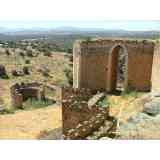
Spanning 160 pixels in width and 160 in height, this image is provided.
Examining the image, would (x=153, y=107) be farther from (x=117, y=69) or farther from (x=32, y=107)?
(x=32, y=107)

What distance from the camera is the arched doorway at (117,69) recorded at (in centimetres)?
850

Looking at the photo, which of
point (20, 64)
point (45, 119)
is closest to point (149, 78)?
point (45, 119)

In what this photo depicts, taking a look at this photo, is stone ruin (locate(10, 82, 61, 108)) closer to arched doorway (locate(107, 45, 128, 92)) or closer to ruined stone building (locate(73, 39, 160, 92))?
ruined stone building (locate(73, 39, 160, 92))

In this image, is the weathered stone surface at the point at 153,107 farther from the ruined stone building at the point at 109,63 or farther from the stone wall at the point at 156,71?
the ruined stone building at the point at 109,63

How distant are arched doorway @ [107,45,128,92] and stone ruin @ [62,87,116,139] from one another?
1721mm

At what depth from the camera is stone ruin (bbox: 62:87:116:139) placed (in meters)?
6.07

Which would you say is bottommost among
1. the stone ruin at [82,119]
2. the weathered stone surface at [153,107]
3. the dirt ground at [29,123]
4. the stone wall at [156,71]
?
the dirt ground at [29,123]

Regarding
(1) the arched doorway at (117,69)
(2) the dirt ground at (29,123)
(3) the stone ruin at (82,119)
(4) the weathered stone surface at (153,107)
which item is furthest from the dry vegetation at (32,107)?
(4) the weathered stone surface at (153,107)

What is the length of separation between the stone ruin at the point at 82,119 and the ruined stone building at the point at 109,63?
57.9 inches

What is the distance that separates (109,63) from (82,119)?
2446 mm

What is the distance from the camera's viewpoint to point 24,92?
9281 millimetres

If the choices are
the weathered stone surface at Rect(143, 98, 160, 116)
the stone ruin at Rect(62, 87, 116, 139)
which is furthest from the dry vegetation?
the weathered stone surface at Rect(143, 98, 160, 116)
